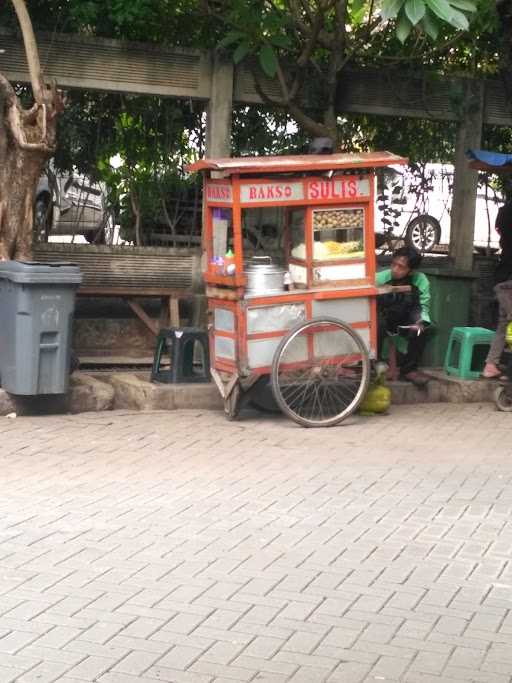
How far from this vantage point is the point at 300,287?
9977 mm

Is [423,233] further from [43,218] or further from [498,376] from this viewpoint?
[43,218]

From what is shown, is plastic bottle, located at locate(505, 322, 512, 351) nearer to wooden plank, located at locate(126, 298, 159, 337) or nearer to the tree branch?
wooden plank, located at locate(126, 298, 159, 337)

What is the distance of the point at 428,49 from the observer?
1248 centimetres

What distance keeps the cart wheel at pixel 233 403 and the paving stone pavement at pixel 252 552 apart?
11cm

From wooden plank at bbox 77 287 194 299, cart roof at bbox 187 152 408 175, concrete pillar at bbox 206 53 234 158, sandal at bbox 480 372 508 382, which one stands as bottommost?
sandal at bbox 480 372 508 382

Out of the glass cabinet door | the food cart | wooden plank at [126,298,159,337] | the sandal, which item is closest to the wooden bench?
wooden plank at [126,298,159,337]

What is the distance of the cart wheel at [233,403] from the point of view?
9930 mm

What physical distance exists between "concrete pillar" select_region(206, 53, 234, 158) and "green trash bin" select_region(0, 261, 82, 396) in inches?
97.2

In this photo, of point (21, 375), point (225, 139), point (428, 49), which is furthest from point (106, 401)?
point (428, 49)

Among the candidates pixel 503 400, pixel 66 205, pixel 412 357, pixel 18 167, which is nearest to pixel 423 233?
pixel 412 357

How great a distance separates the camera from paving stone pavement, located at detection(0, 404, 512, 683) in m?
5.02

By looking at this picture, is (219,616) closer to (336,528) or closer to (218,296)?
(336,528)

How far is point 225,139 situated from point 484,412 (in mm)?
3432

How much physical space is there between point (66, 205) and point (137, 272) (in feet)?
2.92
